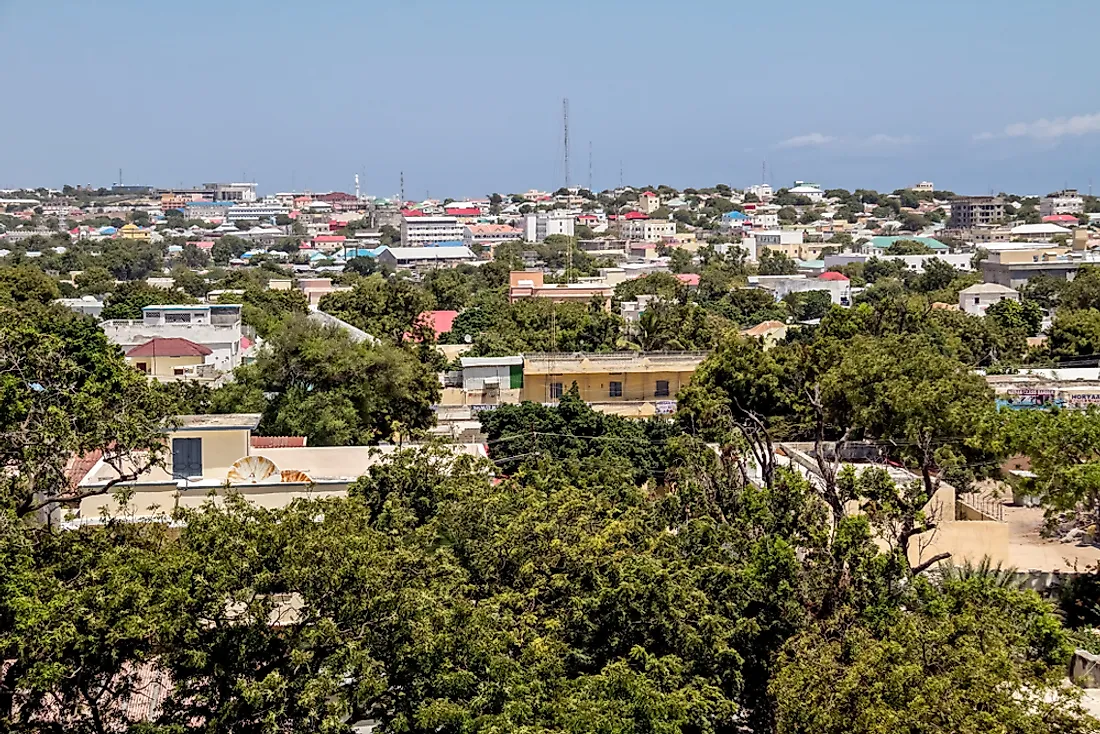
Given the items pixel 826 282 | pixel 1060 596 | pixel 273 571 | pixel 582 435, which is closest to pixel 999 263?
pixel 826 282

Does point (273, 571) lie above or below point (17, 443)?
below

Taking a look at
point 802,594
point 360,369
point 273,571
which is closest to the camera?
point 273,571

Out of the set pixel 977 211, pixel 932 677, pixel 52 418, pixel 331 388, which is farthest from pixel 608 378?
pixel 977 211

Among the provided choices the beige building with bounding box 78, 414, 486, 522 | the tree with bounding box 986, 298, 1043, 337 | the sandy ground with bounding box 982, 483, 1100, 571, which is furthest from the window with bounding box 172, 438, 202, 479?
the tree with bounding box 986, 298, 1043, 337

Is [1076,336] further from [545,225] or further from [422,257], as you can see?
[545,225]

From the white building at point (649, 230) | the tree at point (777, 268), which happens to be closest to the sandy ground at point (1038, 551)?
the tree at point (777, 268)

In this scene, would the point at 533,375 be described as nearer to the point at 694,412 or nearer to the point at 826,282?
the point at 694,412
